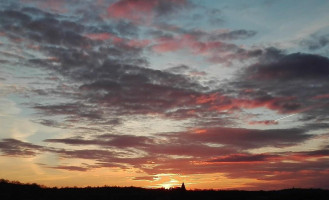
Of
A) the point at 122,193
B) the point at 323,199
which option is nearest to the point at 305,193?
the point at 323,199

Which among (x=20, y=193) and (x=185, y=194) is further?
(x=20, y=193)

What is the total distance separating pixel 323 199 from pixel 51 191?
85.2 feet

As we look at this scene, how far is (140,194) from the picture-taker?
36688 mm

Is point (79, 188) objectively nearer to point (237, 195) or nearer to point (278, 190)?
point (237, 195)

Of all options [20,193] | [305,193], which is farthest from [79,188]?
[305,193]

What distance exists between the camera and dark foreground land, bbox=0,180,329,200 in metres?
34.3

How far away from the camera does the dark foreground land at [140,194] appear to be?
34.3 meters

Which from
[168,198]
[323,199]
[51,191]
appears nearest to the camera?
[323,199]

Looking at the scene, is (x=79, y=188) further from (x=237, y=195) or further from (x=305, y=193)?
(x=305, y=193)

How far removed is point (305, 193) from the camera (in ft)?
115

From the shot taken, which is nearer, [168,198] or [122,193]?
[168,198]

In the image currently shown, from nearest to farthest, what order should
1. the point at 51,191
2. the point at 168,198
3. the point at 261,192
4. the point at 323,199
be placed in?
1. the point at 323,199
2. the point at 168,198
3. the point at 261,192
4. the point at 51,191

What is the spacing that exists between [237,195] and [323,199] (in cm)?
737

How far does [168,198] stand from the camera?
34188 mm
